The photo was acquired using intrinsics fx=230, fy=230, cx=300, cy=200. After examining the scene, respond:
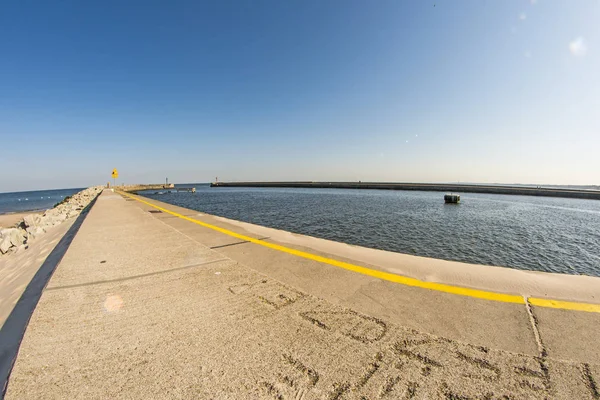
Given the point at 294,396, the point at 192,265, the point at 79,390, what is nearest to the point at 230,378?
the point at 294,396

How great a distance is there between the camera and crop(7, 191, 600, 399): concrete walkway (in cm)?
151

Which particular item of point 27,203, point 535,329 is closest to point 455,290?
point 535,329

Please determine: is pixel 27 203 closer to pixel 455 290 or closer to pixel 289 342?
pixel 289 342

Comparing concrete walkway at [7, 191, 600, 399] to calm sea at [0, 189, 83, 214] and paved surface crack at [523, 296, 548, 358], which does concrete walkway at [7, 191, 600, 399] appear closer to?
paved surface crack at [523, 296, 548, 358]

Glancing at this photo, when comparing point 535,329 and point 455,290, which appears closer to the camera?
point 535,329

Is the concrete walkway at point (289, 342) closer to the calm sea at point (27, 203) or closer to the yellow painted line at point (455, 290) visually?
the yellow painted line at point (455, 290)

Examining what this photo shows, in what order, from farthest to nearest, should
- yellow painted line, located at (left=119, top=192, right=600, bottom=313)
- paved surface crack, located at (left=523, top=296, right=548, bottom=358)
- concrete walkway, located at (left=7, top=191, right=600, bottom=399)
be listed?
yellow painted line, located at (left=119, top=192, right=600, bottom=313) < paved surface crack, located at (left=523, top=296, right=548, bottom=358) < concrete walkway, located at (left=7, top=191, right=600, bottom=399)

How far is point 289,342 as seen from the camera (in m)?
1.95

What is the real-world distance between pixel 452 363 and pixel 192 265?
11.5 feet

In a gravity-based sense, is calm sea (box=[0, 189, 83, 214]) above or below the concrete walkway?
below

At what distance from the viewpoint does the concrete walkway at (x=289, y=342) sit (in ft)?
4.96

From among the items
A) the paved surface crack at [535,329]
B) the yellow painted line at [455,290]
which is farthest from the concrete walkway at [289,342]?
the yellow painted line at [455,290]

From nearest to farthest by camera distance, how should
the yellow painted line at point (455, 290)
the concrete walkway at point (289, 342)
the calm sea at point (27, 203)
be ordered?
the concrete walkway at point (289, 342) → the yellow painted line at point (455, 290) → the calm sea at point (27, 203)

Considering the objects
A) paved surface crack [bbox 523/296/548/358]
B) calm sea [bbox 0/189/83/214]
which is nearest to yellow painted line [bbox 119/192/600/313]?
paved surface crack [bbox 523/296/548/358]
